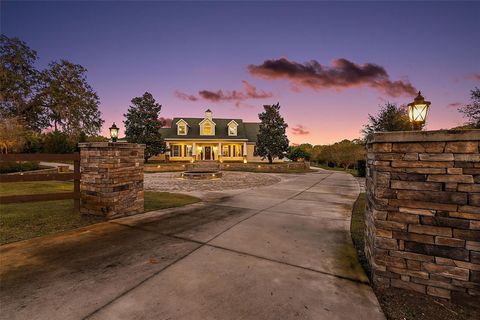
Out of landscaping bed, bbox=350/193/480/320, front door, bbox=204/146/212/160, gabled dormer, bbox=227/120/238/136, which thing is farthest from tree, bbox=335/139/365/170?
landscaping bed, bbox=350/193/480/320

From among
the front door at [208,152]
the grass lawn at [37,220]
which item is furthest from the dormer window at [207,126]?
the grass lawn at [37,220]

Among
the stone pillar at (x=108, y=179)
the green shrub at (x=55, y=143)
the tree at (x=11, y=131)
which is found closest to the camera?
the stone pillar at (x=108, y=179)

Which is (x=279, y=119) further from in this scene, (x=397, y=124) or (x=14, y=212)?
(x=14, y=212)

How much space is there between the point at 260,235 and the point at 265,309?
7.62 ft

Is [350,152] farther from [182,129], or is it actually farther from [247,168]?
[182,129]

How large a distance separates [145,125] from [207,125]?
909 centimetres

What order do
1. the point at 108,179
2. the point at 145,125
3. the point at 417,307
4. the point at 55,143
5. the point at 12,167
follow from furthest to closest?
the point at 145,125
the point at 55,143
the point at 12,167
the point at 108,179
the point at 417,307

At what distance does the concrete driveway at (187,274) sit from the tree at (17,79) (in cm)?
1624

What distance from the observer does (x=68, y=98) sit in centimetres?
1568

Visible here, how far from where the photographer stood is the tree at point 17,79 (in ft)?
45.0

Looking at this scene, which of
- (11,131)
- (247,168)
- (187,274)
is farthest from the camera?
(247,168)

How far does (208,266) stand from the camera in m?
3.25

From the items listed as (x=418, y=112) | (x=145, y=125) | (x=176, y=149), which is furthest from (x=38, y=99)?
(x=418, y=112)

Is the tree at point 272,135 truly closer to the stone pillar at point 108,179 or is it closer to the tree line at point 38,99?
the tree line at point 38,99
